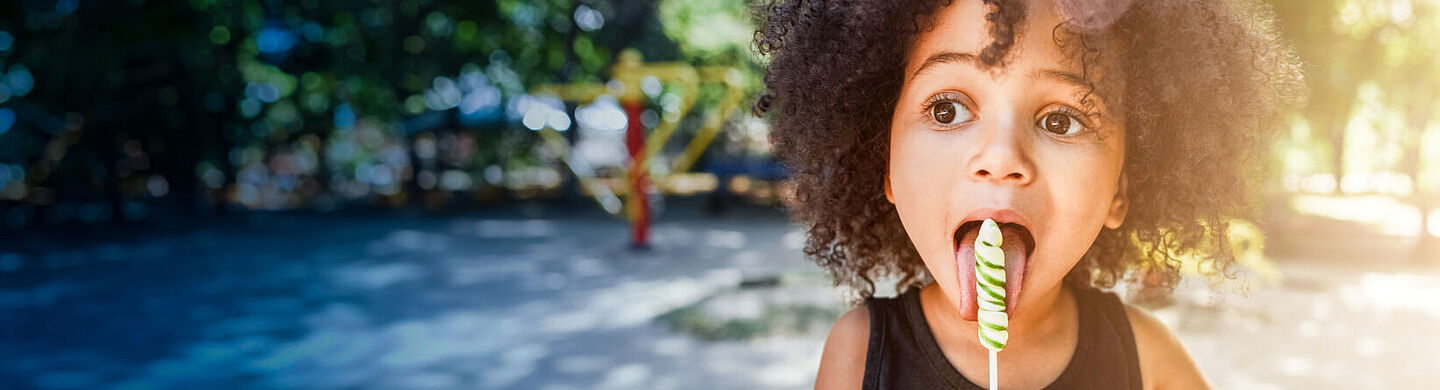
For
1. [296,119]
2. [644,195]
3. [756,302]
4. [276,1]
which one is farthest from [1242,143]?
[296,119]

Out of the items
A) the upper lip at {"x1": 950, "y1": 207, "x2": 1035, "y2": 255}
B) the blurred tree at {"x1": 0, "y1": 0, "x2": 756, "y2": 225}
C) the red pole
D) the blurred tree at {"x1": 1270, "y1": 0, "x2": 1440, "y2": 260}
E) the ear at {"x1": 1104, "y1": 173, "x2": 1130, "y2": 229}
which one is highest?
the blurred tree at {"x1": 0, "y1": 0, "x2": 756, "y2": 225}

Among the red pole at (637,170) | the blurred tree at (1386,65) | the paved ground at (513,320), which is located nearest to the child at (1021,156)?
the paved ground at (513,320)

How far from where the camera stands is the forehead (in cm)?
109

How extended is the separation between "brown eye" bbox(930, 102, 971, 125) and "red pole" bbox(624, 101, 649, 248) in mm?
8271

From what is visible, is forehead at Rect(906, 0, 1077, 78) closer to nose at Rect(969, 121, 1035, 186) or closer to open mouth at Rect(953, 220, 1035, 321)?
nose at Rect(969, 121, 1035, 186)

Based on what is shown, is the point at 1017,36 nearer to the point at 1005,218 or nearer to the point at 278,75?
the point at 1005,218

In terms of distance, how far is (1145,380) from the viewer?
1353 millimetres

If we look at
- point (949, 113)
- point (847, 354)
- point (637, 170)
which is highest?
point (637, 170)

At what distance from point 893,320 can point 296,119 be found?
718 inches

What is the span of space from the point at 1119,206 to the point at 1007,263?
0.29m

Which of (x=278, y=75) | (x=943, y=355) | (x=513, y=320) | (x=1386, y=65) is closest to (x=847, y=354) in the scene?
(x=943, y=355)

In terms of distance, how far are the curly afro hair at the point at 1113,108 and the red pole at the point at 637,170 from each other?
7937 mm

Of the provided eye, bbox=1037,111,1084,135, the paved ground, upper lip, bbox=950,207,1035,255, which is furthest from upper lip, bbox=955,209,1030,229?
the paved ground

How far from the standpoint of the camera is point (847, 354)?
1.38 m
